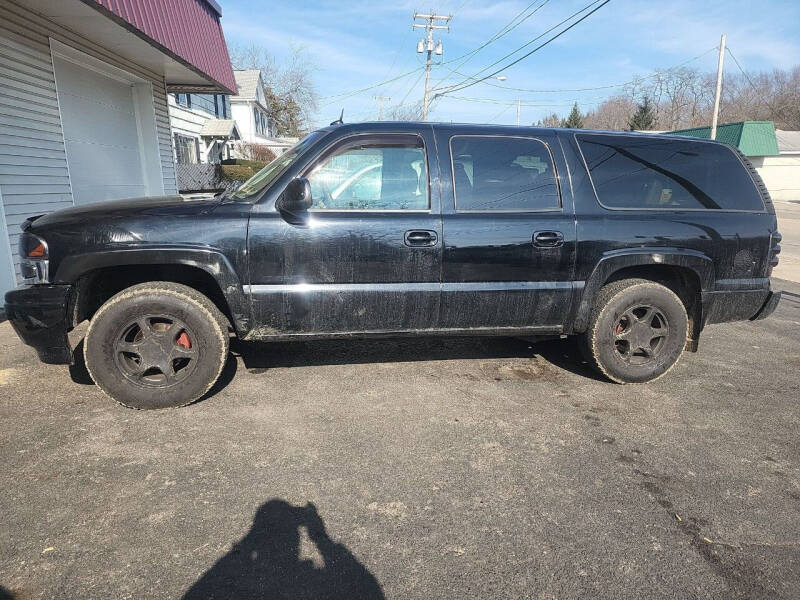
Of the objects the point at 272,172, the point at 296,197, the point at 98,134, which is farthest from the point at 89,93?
the point at 296,197

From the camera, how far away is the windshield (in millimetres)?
3397

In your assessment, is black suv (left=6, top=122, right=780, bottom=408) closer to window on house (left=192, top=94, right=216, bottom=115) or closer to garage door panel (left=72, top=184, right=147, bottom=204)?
garage door panel (left=72, top=184, right=147, bottom=204)

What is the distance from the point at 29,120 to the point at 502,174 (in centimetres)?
608

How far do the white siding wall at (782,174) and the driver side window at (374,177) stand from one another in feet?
144

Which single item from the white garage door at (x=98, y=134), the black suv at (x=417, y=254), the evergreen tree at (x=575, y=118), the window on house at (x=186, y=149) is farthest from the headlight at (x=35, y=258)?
the evergreen tree at (x=575, y=118)

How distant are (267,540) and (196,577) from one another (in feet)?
1.02

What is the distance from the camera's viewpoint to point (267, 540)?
85.9 inches

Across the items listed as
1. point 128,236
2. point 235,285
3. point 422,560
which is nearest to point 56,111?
point 128,236

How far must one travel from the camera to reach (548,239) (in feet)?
11.6

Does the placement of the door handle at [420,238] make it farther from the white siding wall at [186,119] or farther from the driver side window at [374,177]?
the white siding wall at [186,119]

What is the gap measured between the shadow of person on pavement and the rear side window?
117 inches

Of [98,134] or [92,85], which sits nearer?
[92,85]

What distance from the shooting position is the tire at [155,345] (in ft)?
10.5

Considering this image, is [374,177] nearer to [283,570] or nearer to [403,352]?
[403,352]
